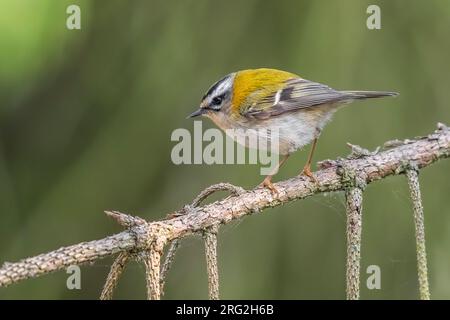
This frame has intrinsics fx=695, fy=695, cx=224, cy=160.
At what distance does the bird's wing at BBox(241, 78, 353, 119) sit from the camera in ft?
9.72

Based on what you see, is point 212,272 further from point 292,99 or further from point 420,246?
point 292,99

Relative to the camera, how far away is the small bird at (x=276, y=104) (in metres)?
2.99

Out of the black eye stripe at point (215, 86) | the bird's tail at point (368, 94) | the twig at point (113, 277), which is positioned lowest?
the twig at point (113, 277)

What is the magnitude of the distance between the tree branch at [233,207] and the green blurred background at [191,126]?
230mm

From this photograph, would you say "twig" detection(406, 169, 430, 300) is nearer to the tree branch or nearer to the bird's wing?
the tree branch

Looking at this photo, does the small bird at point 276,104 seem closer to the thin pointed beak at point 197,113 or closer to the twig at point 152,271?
the thin pointed beak at point 197,113

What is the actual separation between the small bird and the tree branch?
22.5 inches

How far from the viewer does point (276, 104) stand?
321cm

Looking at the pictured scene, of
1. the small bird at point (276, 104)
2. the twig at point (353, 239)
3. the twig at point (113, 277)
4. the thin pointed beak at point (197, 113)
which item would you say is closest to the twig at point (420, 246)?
the twig at point (353, 239)

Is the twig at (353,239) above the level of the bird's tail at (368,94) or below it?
below

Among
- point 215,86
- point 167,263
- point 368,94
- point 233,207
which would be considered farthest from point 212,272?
point 215,86

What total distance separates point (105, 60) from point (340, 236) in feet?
4.22

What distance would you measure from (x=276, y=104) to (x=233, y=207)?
1314 millimetres

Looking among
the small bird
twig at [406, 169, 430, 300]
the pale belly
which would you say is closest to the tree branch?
twig at [406, 169, 430, 300]
